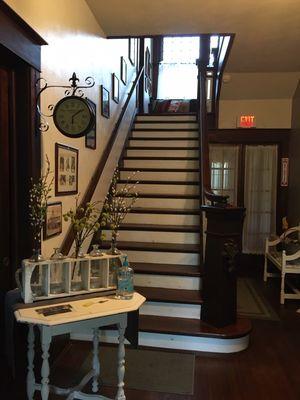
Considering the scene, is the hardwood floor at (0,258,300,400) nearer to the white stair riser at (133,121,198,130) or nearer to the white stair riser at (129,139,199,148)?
the white stair riser at (129,139,199,148)

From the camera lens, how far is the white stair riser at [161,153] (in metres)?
5.33

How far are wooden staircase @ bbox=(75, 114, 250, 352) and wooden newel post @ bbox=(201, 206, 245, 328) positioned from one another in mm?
109

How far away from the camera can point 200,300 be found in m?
3.22

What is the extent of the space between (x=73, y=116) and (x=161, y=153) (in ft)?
10.2

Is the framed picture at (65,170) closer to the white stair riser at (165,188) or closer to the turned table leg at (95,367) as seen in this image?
the turned table leg at (95,367)

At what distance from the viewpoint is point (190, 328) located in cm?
306

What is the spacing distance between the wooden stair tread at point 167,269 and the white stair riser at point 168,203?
3.31 ft

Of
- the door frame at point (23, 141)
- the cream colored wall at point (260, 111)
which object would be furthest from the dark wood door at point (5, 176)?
the cream colored wall at point (260, 111)

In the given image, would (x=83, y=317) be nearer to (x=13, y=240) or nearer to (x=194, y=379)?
(x=13, y=240)

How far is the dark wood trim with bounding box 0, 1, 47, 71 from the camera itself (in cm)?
192

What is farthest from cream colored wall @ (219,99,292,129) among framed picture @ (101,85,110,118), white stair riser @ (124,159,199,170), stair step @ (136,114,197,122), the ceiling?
framed picture @ (101,85,110,118)

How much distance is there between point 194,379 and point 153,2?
3093 mm

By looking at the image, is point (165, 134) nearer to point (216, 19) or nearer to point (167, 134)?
point (167, 134)

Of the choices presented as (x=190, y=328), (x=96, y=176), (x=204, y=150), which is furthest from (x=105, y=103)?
(x=190, y=328)
